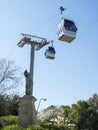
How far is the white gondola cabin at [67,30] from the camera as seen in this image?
1836 cm

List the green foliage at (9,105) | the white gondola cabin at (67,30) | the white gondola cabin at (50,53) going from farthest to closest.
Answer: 1. the green foliage at (9,105)
2. the white gondola cabin at (50,53)
3. the white gondola cabin at (67,30)

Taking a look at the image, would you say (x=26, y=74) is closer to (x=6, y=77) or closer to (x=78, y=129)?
(x=6, y=77)

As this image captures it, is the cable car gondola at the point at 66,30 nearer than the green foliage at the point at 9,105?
Yes

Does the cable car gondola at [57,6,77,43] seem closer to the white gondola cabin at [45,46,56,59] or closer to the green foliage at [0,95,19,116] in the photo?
the white gondola cabin at [45,46,56,59]

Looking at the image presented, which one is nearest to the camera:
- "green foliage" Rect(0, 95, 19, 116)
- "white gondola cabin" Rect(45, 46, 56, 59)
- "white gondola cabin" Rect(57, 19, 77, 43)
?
"white gondola cabin" Rect(57, 19, 77, 43)

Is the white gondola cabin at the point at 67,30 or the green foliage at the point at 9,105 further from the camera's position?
the green foliage at the point at 9,105

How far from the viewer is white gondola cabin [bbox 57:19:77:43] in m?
18.4

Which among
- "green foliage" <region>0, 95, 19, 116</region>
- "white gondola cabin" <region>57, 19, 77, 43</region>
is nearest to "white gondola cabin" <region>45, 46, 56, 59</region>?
"white gondola cabin" <region>57, 19, 77, 43</region>

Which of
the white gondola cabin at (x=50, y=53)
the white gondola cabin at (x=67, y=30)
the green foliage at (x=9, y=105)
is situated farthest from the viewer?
the green foliage at (x=9, y=105)

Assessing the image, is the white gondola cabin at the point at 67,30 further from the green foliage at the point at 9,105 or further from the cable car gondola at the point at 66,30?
the green foliage at the point at 9,105

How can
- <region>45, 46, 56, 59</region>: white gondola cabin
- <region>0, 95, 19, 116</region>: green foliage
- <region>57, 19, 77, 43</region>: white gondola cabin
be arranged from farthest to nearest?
<region>0, 95, 19, 116</region>: green foliage < <region>45, 46, 56, 59</region>: white gondola cabin < <region>57, 19, 77, 43</region>: white gondola cabin

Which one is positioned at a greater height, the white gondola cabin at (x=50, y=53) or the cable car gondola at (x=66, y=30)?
the white gondola cabin at (x=50, y=53)

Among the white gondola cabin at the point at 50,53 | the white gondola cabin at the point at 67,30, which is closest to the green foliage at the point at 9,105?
the white gondola cabin at the point at 50,53

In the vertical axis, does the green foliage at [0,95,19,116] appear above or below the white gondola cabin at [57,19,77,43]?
above
